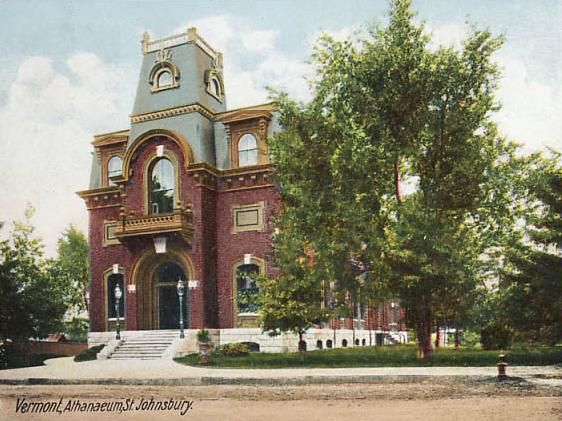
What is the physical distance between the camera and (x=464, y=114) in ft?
49.8

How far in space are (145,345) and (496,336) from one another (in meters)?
11.2

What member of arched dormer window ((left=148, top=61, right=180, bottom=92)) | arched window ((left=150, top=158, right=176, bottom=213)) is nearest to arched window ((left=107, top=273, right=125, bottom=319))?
arched window ((left=150, top=158, right=176, bottom=213))

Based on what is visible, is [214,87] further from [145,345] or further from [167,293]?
[145,345]

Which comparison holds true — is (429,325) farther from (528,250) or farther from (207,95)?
(207,95)

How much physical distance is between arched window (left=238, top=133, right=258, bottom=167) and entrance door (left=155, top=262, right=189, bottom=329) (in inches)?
172

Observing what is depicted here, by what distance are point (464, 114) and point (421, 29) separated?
2280mm

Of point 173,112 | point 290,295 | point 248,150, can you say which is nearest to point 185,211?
point 248,150

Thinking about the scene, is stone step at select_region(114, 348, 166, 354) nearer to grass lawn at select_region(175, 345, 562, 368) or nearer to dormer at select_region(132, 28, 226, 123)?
grass lawn at select_region(175, 345, 562, 368)

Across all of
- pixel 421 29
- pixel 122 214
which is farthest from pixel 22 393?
pixel 122 214

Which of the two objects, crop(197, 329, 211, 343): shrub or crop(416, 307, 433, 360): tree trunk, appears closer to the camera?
crop(416, 307, 433, 360): tree trunk

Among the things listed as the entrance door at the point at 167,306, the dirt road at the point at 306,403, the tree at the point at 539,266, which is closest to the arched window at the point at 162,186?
the entrance door at the point at 167,306

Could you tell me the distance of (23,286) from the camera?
10.9 metres

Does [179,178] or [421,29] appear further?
[179,178]

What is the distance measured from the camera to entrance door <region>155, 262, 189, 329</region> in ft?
78.6
